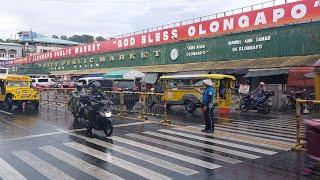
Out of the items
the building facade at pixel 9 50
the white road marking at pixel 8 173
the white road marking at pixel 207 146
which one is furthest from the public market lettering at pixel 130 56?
the building facade at pixel 9 50

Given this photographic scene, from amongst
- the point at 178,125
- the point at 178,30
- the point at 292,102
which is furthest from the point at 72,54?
the point at 178,125

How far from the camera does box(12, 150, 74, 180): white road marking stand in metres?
7.55

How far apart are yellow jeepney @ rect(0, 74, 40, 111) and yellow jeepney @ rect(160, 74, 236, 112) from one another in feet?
26.3

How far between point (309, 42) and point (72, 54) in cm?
4176

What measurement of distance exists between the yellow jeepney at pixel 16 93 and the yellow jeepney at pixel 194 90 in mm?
8026

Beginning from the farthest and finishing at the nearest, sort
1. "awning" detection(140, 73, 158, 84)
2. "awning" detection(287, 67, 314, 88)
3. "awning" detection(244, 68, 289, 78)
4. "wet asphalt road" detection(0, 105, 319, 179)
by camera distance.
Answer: "awning" detection(140, 73, 158, 84), "awning" detection(244, 68, 289, 78), "awning" detection(287, 67, 314, 88), "wet asphalt road" detection(0, 105, 319, 179)

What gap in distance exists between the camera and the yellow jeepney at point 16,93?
23031 millimetres

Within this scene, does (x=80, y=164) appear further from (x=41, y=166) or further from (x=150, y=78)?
(x=150, y=78)

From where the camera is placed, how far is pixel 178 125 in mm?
14742

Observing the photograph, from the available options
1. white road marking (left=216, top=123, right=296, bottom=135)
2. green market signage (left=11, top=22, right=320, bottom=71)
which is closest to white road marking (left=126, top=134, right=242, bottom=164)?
white road marking (left=216, top=123, right=296, bottom=135)

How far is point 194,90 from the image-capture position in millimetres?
20875

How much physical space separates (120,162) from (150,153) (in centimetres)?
111

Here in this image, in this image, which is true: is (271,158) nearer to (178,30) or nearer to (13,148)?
(13,148)

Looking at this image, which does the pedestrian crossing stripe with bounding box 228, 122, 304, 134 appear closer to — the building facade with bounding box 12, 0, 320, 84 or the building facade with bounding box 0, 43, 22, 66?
the building facade with bounding box 12, 0, 320, 84
